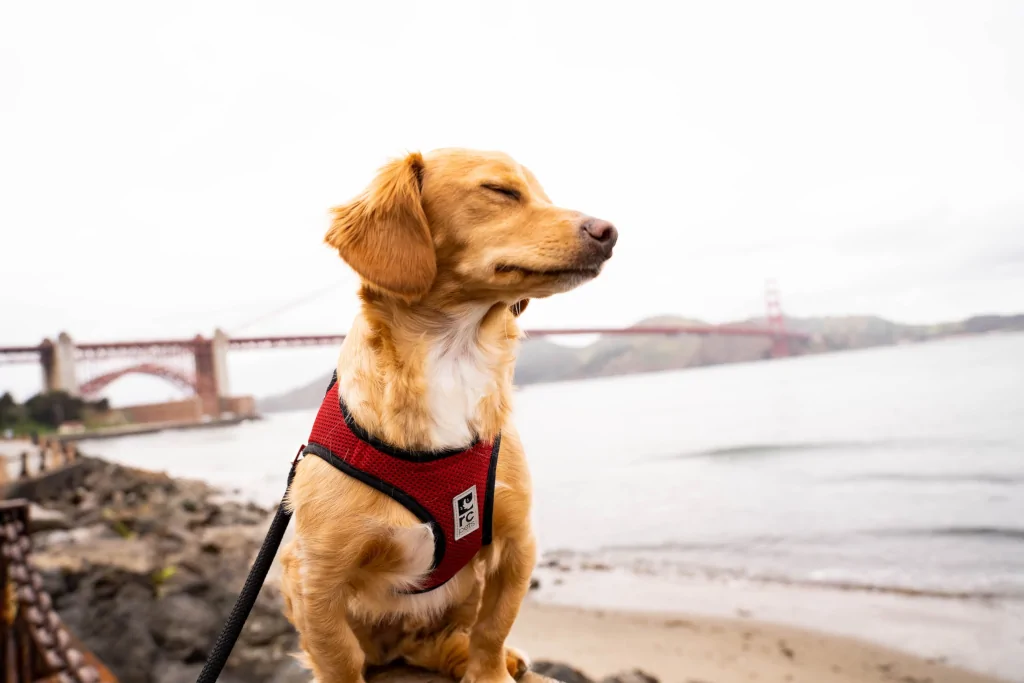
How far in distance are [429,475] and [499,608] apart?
0.47m

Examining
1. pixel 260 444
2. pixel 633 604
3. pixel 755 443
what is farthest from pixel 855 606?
pixel 260 444

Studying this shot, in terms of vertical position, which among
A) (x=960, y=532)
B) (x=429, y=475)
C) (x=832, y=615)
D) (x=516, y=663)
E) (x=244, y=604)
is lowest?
(x=960, y=532)

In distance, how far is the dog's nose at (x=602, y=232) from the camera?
1594mm

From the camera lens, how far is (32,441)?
2277cm

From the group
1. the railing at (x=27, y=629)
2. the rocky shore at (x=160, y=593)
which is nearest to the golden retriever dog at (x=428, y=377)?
the rocky shore at (x=160, y=593)

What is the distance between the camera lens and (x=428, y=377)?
1728mm

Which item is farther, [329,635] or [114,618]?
[114,618]

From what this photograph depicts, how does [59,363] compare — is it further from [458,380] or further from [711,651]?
[458,380]

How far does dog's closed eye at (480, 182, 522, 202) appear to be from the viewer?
1.76 m

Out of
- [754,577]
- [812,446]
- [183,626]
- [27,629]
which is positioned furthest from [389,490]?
[812,446]

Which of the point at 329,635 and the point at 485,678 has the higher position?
the point at 329,635

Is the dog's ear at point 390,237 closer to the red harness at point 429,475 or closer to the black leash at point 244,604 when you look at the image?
the red harness at point 429,475

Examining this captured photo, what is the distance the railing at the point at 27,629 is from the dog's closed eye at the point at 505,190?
1876mm

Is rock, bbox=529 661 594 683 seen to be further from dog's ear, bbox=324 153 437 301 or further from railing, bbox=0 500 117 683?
dog's ear, bbox=324 153 437 301
